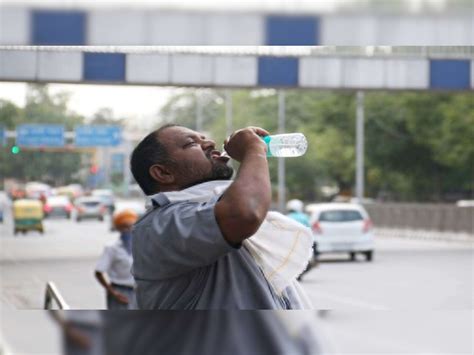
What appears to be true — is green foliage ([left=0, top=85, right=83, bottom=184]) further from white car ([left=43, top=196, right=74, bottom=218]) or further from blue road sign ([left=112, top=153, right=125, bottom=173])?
white car ([left=43, top=196, right=74, bottom=218])

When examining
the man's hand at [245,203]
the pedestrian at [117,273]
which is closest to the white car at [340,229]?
the pedestrian at [117,273]

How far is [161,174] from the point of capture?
2.95m

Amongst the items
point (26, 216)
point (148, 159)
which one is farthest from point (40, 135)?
point (148, 159)

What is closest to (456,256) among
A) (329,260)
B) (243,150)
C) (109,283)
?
(329,260)

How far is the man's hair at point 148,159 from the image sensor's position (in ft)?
9.67

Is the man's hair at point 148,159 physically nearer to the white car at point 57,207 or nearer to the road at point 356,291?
the road at point 356,291

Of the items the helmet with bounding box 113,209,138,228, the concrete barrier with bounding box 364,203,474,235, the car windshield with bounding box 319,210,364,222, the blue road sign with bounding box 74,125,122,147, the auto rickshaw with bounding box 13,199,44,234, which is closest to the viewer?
the helmet with bounding box 113,209,138,228

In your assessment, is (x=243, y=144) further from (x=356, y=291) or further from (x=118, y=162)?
(x=118, y=162)

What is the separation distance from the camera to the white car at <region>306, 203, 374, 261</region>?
28.1 meters

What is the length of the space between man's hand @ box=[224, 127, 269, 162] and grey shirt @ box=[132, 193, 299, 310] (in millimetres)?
157

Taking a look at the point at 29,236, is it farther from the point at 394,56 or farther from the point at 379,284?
the point at 379,284

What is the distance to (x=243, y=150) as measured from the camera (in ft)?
8.91

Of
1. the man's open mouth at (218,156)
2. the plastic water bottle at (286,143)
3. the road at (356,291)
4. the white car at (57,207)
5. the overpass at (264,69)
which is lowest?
the white car at (57,207)

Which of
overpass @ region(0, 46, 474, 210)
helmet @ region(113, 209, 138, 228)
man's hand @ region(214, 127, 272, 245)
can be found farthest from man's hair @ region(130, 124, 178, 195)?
overpass @ region(0, 46, 474, 210)
